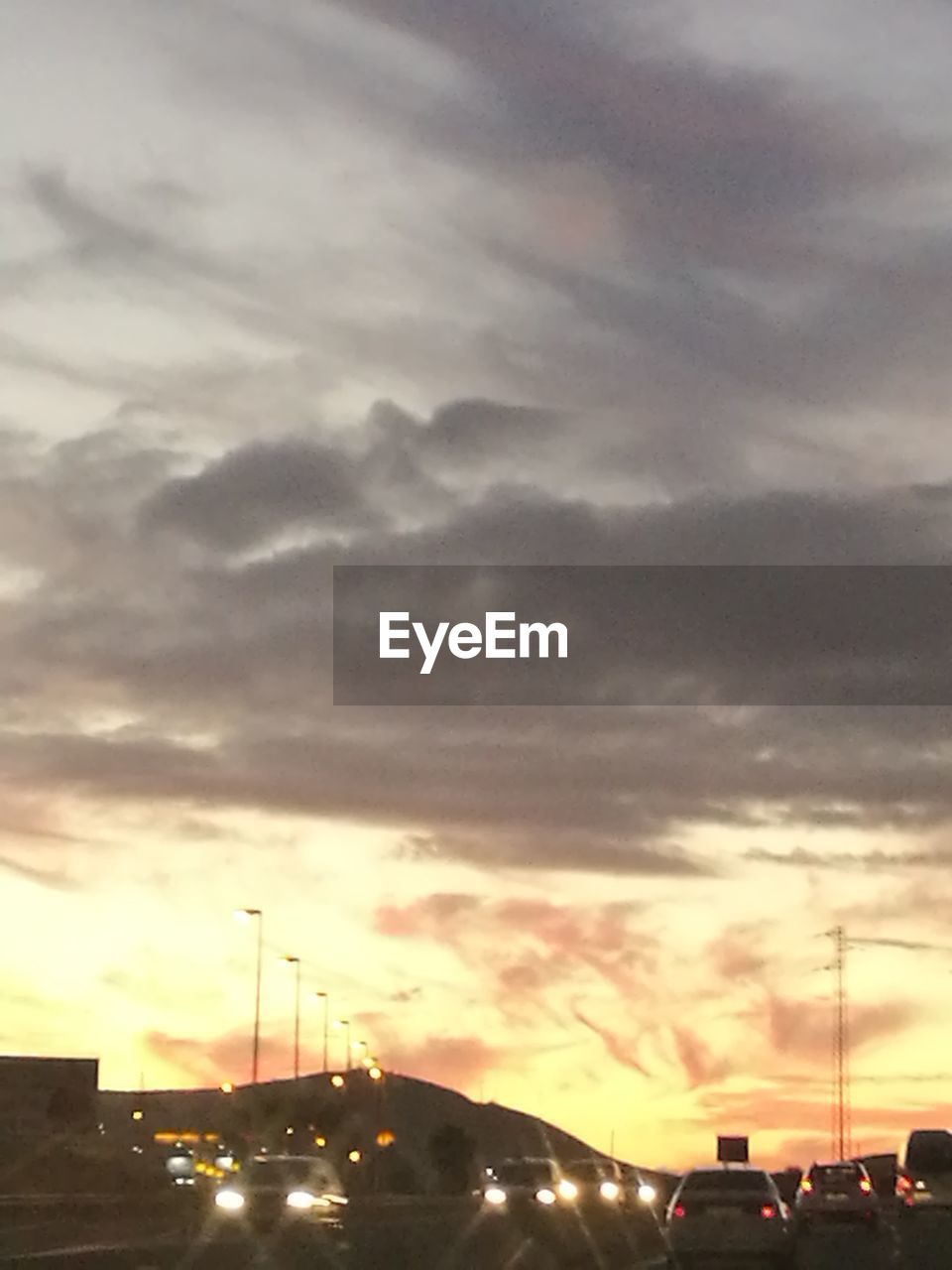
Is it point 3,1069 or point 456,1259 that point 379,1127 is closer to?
point 3,1069

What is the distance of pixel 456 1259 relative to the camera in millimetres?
41656

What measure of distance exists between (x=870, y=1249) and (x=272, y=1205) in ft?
45.5

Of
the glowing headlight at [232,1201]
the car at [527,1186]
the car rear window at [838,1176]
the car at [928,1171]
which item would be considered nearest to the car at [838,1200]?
the car rear window at [838,1176]

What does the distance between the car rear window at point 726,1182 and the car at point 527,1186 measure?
1947 cm

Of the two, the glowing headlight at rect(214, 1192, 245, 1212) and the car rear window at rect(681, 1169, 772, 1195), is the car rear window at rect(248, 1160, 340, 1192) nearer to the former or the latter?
the glowing headlight at rect(214, 1192, 245, 1212)

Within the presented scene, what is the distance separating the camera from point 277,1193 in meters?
50.9

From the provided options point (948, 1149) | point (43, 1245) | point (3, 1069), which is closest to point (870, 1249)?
point (43, 1245)

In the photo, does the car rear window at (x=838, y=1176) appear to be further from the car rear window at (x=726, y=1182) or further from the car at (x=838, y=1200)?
the car rear window at (x=726, y=1182)

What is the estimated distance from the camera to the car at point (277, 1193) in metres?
50.6

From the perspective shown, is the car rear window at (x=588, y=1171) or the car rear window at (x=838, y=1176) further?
the car rear window at (x=588, y=1171)

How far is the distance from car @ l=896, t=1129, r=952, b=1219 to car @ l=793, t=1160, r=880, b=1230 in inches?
705

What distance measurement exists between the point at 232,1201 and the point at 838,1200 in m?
22.5

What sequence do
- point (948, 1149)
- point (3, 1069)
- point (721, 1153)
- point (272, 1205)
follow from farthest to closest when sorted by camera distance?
point (3, 1069)
point (721, 1153)
point (948, 1149)
point (272, 1205)

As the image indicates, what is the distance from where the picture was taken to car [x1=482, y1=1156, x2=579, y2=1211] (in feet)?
202
